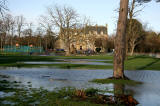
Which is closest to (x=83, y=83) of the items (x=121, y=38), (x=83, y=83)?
(x=83, y=83)

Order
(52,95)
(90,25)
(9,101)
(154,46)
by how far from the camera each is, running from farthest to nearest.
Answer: (154,46)
(90,25)
(52,95)
(9,101)

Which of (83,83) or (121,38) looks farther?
(121,38)

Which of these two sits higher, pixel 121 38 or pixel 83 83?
pixel 121 38

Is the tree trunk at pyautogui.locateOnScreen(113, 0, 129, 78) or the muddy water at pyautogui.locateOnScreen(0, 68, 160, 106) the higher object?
the tree trunk at pyautogui.locateOnScreen(113, 0, 129, 78)

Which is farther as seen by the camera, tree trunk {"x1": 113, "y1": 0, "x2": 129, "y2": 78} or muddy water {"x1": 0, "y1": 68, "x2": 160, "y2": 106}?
tree trunk {"x1": 113, "y1": 0, "x2": 129, "y2": 78}

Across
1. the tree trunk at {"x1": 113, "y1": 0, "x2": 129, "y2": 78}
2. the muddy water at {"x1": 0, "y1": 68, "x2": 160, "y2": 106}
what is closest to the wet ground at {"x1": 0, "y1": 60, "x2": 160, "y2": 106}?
the muddy water at {"x1": 0, "y1": 68, "x2": 160, "y2": 106}

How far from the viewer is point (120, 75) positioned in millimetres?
15031

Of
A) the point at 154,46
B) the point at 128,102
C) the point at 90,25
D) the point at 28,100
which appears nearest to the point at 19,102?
the point at 28,100

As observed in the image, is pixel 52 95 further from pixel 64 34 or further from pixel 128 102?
pixel 64 34

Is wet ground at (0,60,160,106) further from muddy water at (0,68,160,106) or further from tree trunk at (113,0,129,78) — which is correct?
tree trunk at (113,0,129,78)

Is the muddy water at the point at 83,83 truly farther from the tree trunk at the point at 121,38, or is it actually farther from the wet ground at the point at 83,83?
the tree trunk at the point at 121,38

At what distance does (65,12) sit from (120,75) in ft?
176

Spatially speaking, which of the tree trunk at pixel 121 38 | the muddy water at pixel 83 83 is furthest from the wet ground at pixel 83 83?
the tree trunk at pixel 121 38

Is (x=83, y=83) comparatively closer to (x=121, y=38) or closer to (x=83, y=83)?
(x=83, y=83)
